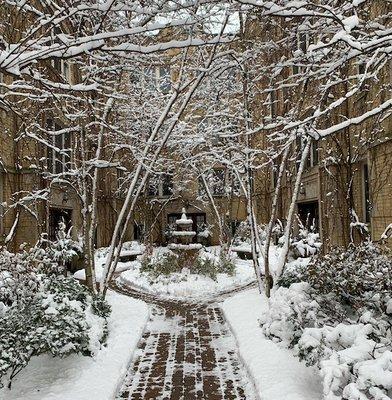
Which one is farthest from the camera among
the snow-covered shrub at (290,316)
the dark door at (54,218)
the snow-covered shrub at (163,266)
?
the dark door at (54,218)

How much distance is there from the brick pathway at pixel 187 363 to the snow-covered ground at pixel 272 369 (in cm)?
20

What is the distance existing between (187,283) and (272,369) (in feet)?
25.5

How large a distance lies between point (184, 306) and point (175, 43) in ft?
27.2

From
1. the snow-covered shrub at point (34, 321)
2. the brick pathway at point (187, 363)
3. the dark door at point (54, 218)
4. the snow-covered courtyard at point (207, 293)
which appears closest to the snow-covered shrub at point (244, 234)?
the dark door at point (54, 218)

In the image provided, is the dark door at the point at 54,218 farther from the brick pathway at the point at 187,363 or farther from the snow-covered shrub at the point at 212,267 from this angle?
the brick pathway at the point at 187,363

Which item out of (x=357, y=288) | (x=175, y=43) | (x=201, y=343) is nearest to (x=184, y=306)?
(x=201, y=343)

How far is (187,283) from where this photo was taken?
43.5ft

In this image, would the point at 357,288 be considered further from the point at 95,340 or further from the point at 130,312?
the point at 130,312

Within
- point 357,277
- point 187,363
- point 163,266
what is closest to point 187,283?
point 163,266

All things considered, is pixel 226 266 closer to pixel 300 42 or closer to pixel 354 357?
pixel 300 42

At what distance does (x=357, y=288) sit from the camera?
19.6ft

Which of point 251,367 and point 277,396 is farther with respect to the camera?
point 251,367

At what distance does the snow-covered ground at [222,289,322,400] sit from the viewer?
16.0 ft

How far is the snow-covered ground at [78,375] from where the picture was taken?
507cm
